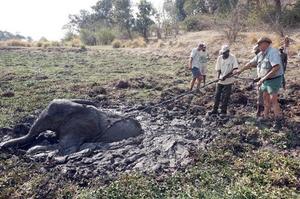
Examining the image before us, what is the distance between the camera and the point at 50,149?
678cm

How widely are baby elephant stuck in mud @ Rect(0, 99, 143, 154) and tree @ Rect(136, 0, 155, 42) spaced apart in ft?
98.9

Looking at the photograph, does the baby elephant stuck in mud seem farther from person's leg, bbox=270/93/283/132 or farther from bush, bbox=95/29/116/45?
bush, bbox=95/29/116/45

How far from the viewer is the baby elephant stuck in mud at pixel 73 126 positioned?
681 centimetres

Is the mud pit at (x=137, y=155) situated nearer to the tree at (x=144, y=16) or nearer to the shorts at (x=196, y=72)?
the shorts at (x=196, y=72)

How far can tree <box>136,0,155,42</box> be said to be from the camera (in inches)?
1443

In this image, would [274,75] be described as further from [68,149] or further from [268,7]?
[268,7]

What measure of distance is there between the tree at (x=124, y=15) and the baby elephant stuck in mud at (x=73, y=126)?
105ft

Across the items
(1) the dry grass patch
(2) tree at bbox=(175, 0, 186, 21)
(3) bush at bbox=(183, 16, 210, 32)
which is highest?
(2) tree at bbox=(175, 0, 186, 21)

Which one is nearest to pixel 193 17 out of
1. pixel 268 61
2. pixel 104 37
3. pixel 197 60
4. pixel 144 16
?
pixel 144 16

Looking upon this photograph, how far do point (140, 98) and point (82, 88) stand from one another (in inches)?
92.0

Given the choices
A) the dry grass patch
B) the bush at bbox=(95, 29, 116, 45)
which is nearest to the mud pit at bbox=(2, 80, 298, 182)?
the dry grass patch

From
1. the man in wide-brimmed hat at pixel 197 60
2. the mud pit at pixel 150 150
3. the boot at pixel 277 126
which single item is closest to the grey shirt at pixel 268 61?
the boot at pixel 277 126

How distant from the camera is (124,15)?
3859 cm

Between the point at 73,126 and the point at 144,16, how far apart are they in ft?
102
